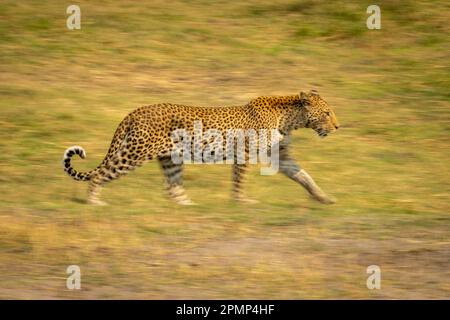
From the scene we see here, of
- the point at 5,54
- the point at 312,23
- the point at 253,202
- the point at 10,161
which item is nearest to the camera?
the point at 253,202

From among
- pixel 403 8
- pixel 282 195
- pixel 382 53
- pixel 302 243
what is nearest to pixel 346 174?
pixel 282 195

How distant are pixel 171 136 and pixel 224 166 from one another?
2063 mm

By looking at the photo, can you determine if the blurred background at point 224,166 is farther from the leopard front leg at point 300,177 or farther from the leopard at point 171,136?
the leopard at point 171,136

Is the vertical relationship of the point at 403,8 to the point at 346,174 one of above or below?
above

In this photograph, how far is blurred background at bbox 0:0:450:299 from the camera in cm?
1084

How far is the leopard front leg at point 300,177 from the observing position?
13.6 m

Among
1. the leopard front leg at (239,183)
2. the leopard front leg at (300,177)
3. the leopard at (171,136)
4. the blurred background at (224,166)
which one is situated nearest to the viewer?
the blurred background at (224,166)

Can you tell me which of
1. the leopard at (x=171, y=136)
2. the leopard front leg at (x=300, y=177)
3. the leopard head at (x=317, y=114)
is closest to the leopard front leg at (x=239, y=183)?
the leopard at (x=171, y=136)

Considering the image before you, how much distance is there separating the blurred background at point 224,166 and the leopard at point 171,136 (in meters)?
0.23

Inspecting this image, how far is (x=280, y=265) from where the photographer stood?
11039mm

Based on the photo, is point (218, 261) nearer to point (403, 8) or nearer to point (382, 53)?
point (382, 53)

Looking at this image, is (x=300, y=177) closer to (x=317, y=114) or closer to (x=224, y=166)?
(x=317, y=114)

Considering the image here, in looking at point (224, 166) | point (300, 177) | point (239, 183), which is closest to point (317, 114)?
point (300, 177)

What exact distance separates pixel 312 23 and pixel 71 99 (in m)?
5.45
